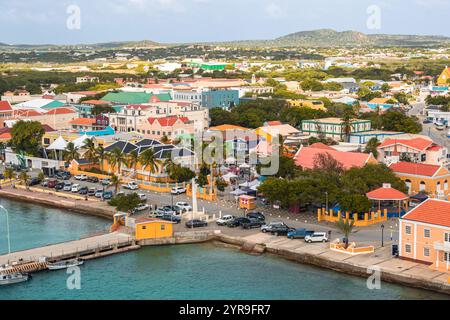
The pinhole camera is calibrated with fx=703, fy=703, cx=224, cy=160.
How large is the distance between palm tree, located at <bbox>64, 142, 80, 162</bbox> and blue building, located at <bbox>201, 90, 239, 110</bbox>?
69.6ft

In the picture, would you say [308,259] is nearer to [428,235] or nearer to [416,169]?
[428,235]

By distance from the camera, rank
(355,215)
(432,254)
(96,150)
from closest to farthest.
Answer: (432,254), (355,215), (96,150)

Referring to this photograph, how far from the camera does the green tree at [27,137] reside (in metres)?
36.9

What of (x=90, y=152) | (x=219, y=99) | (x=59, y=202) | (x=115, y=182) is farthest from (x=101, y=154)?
(x=219, y=99)

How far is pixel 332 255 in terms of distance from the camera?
2069 cm

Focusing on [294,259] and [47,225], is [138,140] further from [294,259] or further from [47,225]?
[294,259]

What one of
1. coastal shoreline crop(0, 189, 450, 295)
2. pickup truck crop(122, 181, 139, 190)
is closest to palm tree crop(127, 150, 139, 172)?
pickup truck crop(122, 181, 139, 190)

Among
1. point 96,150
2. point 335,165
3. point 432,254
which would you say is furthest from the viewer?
point 96,150

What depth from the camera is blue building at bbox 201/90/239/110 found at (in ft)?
182

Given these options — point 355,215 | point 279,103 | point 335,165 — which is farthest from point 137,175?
point 279,103

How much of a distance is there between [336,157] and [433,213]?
407 inches

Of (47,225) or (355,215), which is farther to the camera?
(47,225)

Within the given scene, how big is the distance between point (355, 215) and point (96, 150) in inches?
579

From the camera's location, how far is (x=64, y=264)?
20922 millimetres
